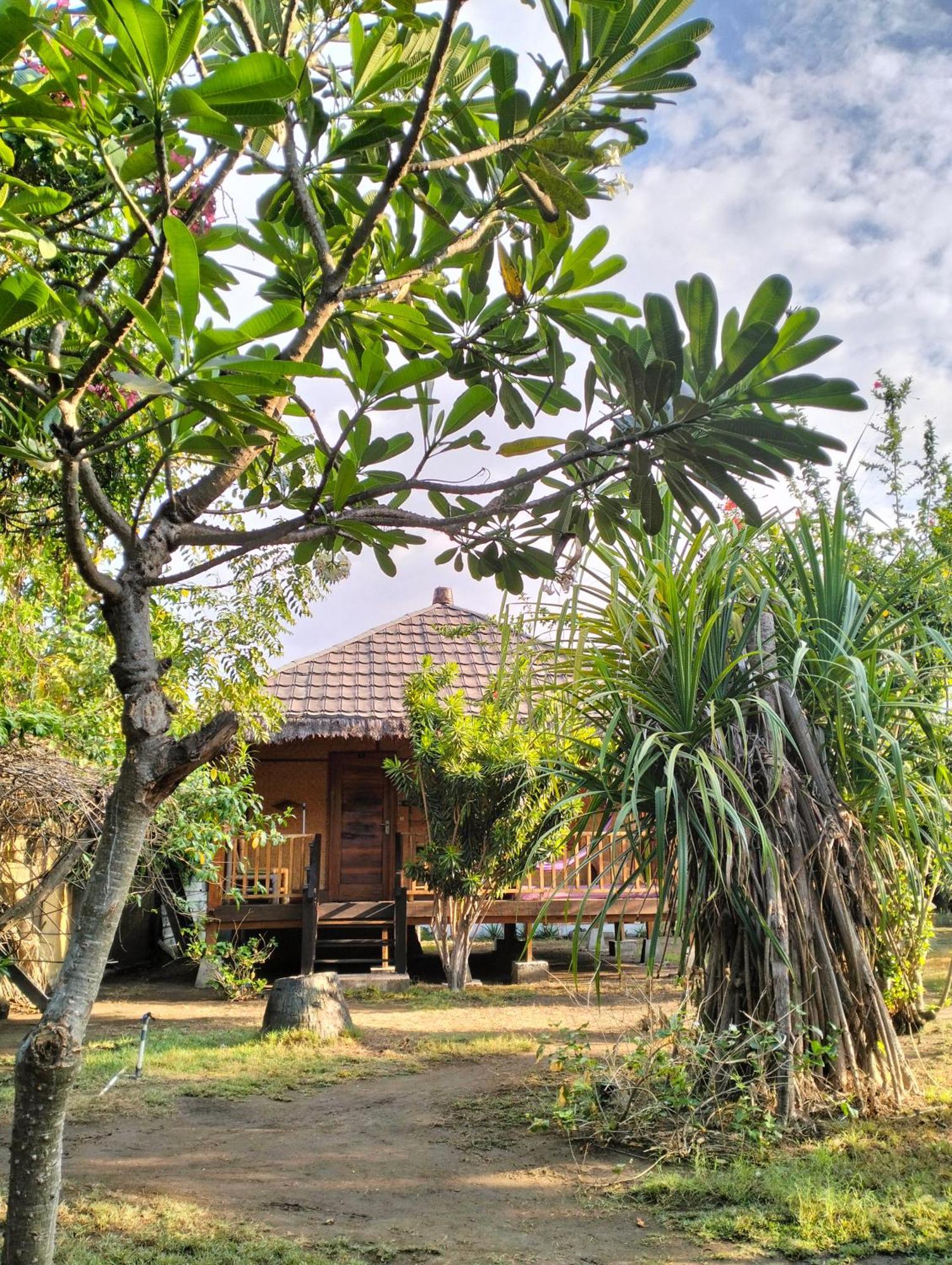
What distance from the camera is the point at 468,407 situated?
2.25m

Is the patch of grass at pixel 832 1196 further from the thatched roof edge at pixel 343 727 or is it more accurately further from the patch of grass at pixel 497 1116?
the thatched roof edge at pixel 343 727

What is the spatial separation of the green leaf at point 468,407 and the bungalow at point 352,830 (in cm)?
775

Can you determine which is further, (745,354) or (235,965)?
(235,965)

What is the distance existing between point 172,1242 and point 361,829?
908 centimetres

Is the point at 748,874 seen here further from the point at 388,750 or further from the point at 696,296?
the point at 388,750

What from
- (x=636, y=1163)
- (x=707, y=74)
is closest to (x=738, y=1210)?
(x=636, y=1163)

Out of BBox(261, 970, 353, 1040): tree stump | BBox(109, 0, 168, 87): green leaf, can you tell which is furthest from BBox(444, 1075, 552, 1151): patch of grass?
BBox(109, 0, 168, 87): green leaf

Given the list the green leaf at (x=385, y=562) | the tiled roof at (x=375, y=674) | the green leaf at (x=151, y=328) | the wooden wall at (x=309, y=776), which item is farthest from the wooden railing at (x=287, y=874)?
the green leaf at (x=151, y=328)

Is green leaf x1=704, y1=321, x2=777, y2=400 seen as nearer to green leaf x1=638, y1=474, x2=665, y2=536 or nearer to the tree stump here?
green leaf x1=638, y1=474, x2=665, y2=536

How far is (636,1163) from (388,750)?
8415 millimetres

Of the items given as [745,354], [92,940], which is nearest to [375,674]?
[92,940]

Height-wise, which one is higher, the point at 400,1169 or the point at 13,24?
the point at 13,24

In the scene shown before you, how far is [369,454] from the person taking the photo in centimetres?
256

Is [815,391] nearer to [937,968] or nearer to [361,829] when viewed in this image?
[937,968]
